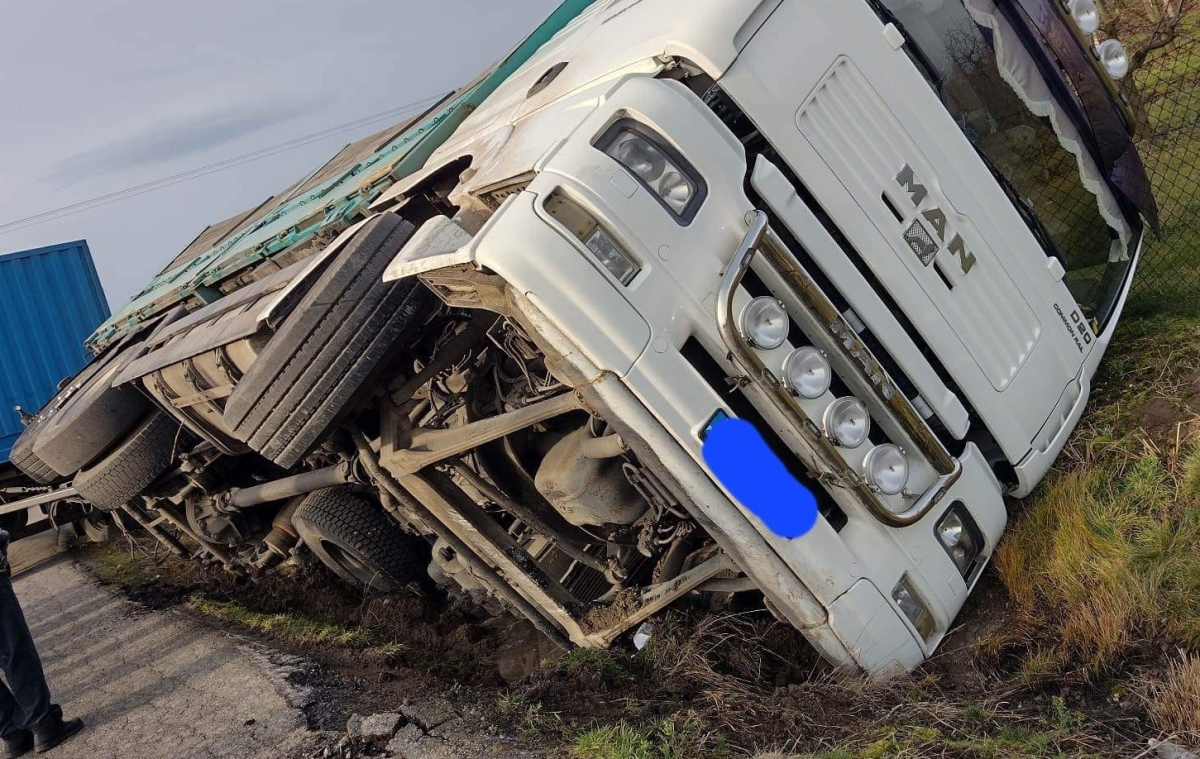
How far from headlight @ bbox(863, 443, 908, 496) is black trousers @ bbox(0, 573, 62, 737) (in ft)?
11.5

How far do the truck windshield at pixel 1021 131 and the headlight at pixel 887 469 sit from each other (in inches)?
44.2

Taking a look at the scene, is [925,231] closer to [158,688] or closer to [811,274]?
[811,274]

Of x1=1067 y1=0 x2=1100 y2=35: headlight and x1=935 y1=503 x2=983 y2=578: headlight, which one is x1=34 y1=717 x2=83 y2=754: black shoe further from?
x1=1067 y1=0 x2=1100 y2=35: headlight

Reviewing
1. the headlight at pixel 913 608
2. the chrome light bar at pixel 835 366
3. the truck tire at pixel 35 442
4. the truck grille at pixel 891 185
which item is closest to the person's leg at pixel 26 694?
the truck tire at pixel 35 442

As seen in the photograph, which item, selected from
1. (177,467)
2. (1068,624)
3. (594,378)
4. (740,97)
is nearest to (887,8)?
(740,97)

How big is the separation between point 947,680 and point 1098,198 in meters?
1.98

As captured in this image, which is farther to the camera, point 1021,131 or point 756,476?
point 1021,131

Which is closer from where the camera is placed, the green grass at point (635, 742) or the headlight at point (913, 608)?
the green grass at point (635, 742)

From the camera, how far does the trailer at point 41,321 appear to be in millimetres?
11297

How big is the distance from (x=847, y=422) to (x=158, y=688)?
3.34m

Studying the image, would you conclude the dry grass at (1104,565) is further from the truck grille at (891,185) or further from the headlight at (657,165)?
the headlight at (657,165)

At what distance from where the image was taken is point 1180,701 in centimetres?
245

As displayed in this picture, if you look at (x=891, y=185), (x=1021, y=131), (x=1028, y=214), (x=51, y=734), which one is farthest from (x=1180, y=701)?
(x=51, y=734)

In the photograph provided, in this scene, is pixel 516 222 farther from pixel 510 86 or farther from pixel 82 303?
pixel 82 303
